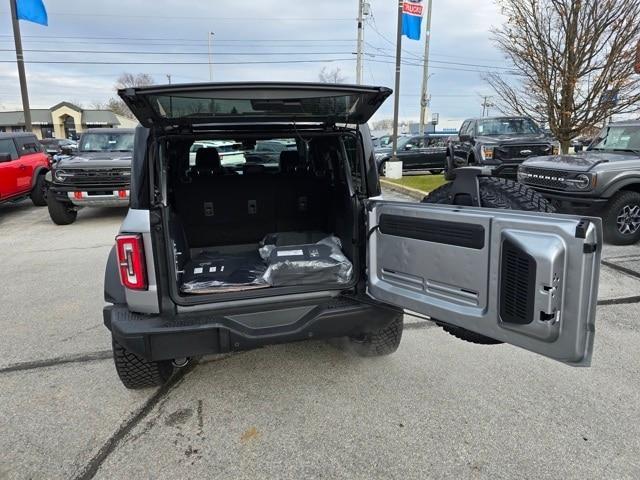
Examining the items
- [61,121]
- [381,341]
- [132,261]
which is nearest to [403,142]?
[381,341]

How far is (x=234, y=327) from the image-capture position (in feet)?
8.41

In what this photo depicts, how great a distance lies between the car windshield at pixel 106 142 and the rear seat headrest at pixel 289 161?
22.2 ft

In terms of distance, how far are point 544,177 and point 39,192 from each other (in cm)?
1091

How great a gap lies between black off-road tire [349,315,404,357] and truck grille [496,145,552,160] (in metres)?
8.90

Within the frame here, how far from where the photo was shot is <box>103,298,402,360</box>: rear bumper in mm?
2482

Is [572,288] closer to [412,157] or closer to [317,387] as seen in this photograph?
[317,387]

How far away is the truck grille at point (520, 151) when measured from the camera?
1079 centimetres

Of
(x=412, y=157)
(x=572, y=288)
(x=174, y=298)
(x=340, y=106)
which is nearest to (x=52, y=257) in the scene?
(x=174, y=298)

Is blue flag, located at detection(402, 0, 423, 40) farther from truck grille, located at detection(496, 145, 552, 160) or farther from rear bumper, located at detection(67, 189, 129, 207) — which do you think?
rear bumper, located at detection(67, 189, 129, 207)

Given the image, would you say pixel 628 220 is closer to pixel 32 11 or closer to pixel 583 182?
pixel 583 182

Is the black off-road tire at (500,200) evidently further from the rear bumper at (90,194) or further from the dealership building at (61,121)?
the dealership building at (61,121)

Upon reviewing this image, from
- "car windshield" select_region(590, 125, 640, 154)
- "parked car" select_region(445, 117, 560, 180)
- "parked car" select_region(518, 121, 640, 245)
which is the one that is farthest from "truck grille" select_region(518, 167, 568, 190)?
"parked car" select_region(445, 117, 560, 180)

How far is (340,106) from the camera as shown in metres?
2.81

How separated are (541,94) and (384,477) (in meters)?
10.5
